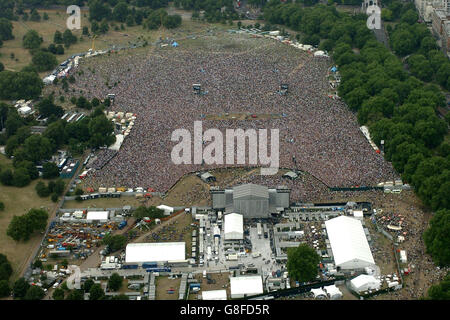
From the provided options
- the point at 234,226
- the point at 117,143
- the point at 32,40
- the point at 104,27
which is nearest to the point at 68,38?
the point at 32,40

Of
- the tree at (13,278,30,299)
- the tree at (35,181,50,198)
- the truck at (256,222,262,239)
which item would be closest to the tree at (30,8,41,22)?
the tree at (35,181,50,198)

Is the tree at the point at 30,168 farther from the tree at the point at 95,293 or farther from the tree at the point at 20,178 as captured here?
the tree at the point at 95,293

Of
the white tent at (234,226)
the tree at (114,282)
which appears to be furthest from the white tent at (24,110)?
the tree at (114,282)

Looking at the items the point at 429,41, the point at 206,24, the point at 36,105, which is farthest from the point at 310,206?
the point at 206,24

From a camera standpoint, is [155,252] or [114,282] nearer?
[114,282]

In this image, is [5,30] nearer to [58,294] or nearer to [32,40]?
[32,40]

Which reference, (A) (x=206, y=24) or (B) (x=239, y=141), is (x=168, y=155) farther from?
(A) (x=206, y=24)
